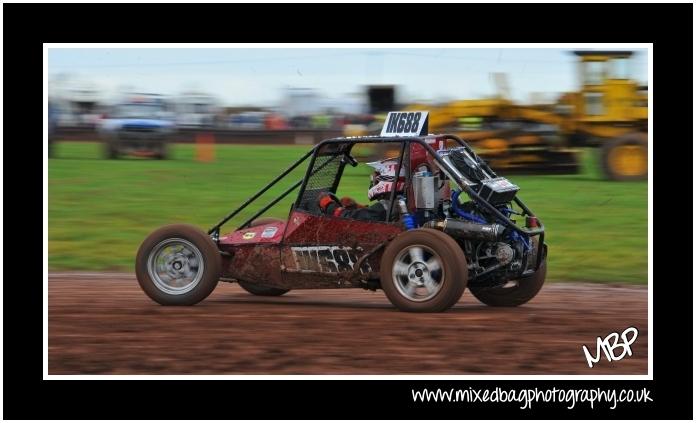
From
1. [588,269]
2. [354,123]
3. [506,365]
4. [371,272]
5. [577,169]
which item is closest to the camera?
[506,365]

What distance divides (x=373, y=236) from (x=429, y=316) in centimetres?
101

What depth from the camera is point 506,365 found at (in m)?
9.05

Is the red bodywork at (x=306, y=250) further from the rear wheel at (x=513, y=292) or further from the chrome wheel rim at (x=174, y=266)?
the rear wheel at (x=513, y=292)

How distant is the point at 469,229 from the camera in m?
10.7

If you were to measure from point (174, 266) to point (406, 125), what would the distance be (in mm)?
2732

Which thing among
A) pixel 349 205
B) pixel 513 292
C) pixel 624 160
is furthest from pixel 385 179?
pixel 624 160

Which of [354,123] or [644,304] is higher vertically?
[354,123]

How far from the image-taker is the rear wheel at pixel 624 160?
23859 mm

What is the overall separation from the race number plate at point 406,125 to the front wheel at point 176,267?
209 centimetres

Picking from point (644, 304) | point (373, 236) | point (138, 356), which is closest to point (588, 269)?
point (644, 304)

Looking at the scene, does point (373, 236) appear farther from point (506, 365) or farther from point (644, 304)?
point (644, 304)

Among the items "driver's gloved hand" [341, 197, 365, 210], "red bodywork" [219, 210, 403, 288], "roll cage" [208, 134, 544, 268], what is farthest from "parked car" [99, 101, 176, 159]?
"driver's gloved hand" [341, 197, 365, 210]

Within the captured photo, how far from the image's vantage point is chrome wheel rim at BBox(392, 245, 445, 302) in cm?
1048

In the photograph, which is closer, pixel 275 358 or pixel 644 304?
pixel 275 358
